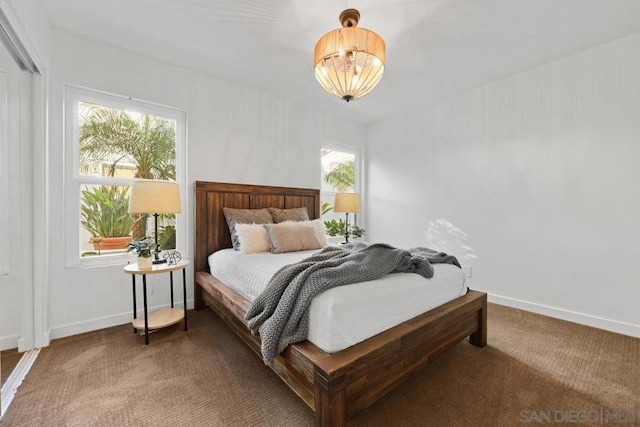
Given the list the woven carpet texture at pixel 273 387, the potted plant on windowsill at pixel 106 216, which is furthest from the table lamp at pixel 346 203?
the potted plant on windowsill at pixel 106 216

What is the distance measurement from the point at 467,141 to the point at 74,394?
171 inches

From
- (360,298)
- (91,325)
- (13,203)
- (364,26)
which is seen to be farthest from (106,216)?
(364,26)

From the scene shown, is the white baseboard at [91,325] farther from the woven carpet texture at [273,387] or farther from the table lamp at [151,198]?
the table lamp at [151,198]

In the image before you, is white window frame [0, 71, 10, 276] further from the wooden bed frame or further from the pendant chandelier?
the pendant chandelier

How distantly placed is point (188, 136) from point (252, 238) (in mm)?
1344

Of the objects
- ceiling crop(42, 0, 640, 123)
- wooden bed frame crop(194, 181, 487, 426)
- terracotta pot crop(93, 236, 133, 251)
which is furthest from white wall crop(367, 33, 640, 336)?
terracotta pot crop(93, 236, 133, 251)

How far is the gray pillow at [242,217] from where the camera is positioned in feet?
9.87

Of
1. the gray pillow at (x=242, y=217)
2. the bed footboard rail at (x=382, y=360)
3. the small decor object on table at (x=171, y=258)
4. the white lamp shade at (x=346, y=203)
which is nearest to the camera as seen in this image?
the bed footboard rail at (x=382, y=360)

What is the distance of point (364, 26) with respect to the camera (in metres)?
2.26

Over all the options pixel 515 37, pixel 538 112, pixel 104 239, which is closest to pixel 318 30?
pixel 515 37

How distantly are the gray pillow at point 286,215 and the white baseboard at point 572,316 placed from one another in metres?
2.49

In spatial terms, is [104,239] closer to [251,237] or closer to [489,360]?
[251,237]

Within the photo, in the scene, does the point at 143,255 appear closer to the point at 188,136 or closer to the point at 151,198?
the point at 151,198

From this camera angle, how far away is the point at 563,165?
283 cm
